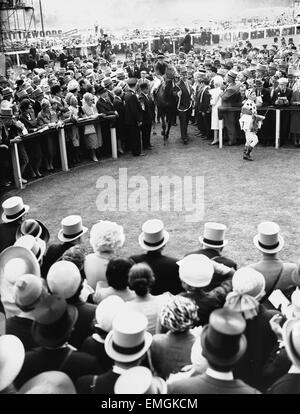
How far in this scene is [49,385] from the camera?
10.2 feet

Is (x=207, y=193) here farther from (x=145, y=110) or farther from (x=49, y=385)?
(x=49, y=385)

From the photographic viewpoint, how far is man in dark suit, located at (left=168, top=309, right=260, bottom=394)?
3.03 metres

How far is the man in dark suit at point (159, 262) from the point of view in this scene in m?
5.13

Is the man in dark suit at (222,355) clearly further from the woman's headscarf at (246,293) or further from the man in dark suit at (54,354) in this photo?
the man in dark suit at (54,354)

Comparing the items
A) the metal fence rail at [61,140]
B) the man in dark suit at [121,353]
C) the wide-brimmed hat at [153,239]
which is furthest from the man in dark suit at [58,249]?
the metal fence rail at [61,140]

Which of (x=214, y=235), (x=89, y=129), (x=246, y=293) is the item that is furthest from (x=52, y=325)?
(x=89, y=129)

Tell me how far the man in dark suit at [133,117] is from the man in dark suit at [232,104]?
2344 millimetres

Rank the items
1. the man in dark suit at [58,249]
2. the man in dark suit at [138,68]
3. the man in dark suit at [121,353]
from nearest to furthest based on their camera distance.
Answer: the man in dark suit at [121,353], the man in dark suit at [58,249], the man in dark suit at [138,68]

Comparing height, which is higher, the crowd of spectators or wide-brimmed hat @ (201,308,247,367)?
wide-brimmed hat @ (201,308,247,367)

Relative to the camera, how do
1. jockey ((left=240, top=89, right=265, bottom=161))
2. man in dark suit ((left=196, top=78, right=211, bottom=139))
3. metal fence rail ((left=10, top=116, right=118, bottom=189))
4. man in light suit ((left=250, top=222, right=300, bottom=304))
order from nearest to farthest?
man in light suit ((left=250, top=222, right=300, bottom=304)) → metal fence rail ((left=10, top=116, right=118, bottom=189)) → jockey ((left=240, top=89, right=265, bottom=161)) → man in dark suit ((left=196, top=78, right=211, bottom=139))

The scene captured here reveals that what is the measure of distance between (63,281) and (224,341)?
5.25ft

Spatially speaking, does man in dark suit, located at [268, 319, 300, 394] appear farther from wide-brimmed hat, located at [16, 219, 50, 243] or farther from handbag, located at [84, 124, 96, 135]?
handbag, located at [84, 124, 96, 135]

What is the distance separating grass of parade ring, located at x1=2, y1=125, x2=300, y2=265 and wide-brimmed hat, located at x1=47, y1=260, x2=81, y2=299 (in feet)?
12.2

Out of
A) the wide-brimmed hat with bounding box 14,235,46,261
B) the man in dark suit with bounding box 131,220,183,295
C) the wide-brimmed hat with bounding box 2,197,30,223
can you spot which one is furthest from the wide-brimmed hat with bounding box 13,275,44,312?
the wide-brimmed hat with bounding box 2,197,30,223
